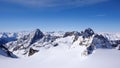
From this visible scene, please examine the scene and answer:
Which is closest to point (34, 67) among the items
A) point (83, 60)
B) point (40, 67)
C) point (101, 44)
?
point (40, 67)

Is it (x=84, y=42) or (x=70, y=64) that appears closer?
(x=70, y=64)

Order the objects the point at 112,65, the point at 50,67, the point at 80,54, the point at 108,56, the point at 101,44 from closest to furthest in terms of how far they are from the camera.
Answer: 1. the point at 112,65
2. the point at 50,67
3. the point at 108,56
4. the point at 80,54
5. the point at 101,44

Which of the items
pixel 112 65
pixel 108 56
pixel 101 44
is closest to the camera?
pixel 112 65

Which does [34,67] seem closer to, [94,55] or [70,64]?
[70,64]

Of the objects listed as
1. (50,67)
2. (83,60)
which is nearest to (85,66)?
(83,60)

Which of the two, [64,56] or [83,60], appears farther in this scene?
[64,56]

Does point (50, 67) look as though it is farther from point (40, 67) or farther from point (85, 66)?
point (85, 66)

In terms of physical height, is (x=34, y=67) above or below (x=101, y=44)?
below

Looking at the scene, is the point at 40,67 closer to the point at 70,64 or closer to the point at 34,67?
the point at 34,67

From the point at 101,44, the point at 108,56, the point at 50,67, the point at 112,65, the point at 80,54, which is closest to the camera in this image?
the point at 112,65
